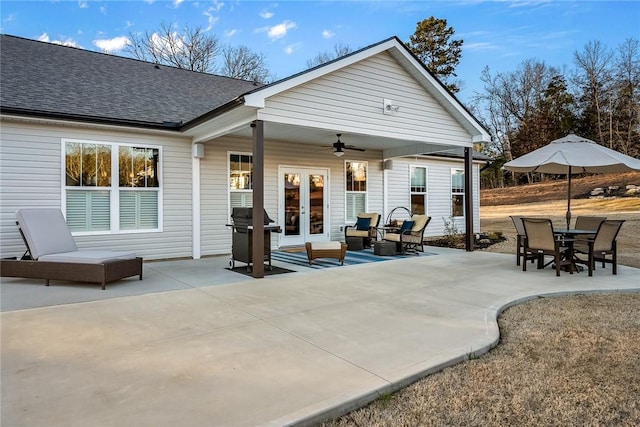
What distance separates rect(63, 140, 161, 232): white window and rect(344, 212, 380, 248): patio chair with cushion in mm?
4835

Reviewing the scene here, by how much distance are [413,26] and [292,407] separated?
3161 centimetres

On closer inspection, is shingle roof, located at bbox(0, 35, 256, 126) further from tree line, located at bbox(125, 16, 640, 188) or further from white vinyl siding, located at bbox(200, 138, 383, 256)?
tree line, located at bbox(125, 16, 640, 188)

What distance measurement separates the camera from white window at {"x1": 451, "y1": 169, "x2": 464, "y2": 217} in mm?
14328

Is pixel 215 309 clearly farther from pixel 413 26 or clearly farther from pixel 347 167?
pixel 413 26

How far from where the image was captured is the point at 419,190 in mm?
13523

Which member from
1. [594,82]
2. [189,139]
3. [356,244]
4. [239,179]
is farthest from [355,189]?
[594,82]

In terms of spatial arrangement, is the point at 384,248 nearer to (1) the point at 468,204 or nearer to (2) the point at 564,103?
(1) the point at 468,204

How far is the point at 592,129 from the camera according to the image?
27.0m

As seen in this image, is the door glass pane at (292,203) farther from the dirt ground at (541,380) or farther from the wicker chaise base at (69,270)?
the dirt ground at (541,380)

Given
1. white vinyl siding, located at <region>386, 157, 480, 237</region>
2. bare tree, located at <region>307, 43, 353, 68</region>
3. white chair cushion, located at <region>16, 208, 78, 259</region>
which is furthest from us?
bare tree, located at <region>307, 43, 353, 68</region>

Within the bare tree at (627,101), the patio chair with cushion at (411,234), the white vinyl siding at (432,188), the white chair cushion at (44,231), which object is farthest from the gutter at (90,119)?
the bare tree at (627,101)

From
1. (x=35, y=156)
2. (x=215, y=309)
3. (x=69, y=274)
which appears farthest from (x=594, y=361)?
(x=35, y=156)

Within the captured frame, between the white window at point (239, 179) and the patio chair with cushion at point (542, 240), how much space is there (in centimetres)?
626

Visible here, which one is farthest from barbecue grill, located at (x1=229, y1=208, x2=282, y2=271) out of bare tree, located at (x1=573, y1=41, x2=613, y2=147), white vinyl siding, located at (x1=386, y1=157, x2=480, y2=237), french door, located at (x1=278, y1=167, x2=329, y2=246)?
bare tree, located at (x1=573, y1=41, x2=613, y2=147)
